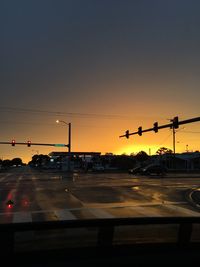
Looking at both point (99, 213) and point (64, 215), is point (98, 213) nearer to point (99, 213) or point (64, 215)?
point (99, 213)

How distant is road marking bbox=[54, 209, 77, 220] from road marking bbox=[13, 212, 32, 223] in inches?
38.6

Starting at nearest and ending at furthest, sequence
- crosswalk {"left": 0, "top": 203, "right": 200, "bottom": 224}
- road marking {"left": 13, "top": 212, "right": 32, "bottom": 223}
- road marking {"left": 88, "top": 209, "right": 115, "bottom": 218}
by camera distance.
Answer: road marking {"left": 13, "top": 212, "right": 32, "bottom": 223}
crosswalk {"left": 0, "top": 203, "right": 200, "bottom": 224}
road marking {"left": 88, "top": 209, "right": 115, "bottom": 218}

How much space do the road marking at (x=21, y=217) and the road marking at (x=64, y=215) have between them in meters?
0.98

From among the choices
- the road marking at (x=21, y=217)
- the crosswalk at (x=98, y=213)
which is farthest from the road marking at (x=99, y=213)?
the road marking at (x=21, y=217)

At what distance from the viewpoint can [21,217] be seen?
15367 mm

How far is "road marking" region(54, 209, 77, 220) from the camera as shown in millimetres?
15056

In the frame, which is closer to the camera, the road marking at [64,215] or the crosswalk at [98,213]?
the road marking at [64,215]

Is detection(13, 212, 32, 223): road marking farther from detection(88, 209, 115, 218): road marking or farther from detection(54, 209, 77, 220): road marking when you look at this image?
detection(88, 209, 115, 218): road marking

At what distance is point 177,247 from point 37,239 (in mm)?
1255

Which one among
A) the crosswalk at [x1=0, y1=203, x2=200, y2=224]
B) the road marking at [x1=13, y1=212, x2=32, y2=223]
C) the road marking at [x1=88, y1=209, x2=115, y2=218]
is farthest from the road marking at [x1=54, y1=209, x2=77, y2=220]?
the road marking at [x1=13, y1=212, x2=32, y2=223]

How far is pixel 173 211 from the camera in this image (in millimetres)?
17312

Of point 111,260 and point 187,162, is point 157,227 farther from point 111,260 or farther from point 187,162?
point 187,162

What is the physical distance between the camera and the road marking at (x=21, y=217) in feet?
47.6

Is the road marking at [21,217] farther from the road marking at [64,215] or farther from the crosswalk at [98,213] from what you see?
the road marking at [64,215]
